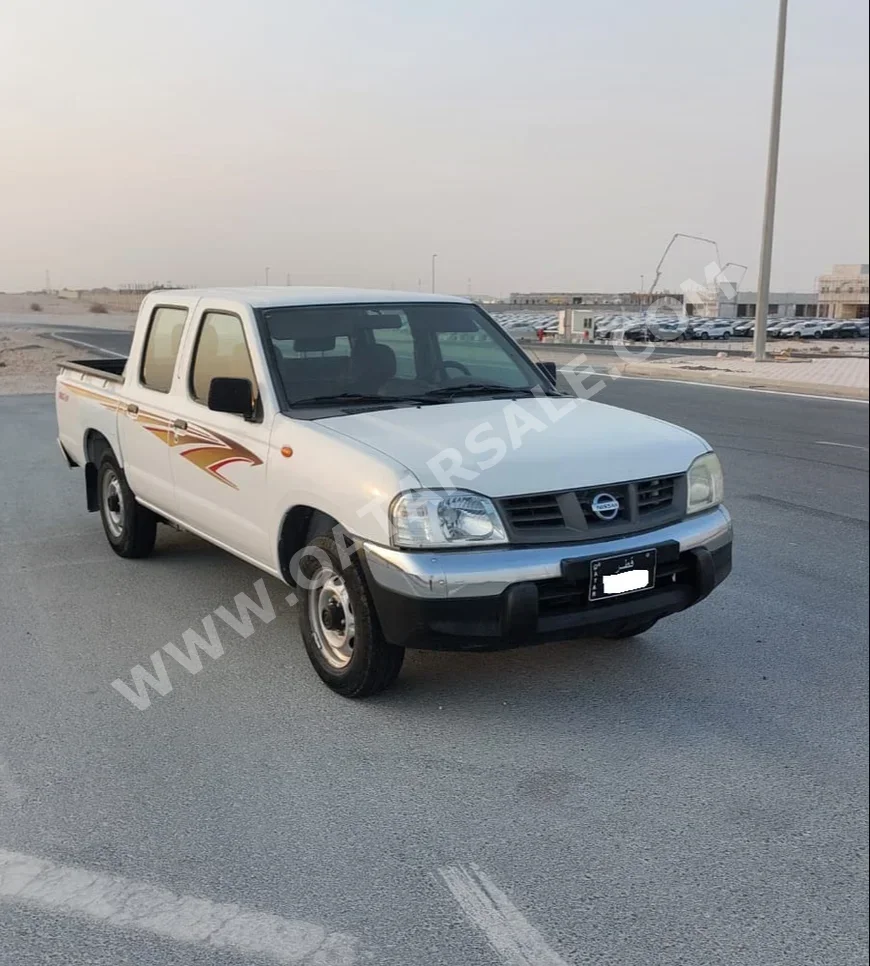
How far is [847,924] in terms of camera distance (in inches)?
104

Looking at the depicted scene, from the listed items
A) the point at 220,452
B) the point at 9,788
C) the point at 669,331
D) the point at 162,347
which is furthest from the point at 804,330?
the point at 9,788

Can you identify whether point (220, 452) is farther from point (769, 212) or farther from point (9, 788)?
point (769, 212)

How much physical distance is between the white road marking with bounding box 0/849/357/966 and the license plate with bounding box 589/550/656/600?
1671 mm

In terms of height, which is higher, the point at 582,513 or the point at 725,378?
the point at 725,378

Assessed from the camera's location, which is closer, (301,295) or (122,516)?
(301,295)

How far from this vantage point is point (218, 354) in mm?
5109

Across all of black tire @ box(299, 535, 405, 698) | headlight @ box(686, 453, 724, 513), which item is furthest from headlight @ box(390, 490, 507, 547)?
headlight @ box(686, 453, 724, 513)

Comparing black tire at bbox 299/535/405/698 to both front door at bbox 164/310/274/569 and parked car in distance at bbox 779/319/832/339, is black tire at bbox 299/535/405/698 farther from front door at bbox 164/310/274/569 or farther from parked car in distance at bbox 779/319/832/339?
parked car in distance at bbox 779/319/832/339

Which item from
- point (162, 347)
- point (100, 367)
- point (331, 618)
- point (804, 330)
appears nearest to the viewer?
point (331, 618)

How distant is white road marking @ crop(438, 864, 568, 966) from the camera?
8.32 feet

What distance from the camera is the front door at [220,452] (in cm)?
455

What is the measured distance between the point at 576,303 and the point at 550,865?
4959cm

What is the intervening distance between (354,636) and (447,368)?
1.75 metres

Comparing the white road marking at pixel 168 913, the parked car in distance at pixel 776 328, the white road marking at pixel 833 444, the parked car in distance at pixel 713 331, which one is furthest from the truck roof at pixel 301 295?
the parked car in distance at pixel 776 328
